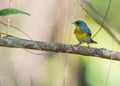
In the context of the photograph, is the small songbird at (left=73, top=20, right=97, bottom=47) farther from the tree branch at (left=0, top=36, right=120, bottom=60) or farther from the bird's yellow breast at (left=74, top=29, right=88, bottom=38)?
the tree branch at (left=0, top=36, right=120, bottom=60)

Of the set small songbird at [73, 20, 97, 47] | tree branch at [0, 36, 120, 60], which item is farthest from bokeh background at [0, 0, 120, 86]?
tree branch at [0, 36, 120, 60]

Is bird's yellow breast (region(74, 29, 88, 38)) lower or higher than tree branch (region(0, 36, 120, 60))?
higher

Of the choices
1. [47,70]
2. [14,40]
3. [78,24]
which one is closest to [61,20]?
[47,70]

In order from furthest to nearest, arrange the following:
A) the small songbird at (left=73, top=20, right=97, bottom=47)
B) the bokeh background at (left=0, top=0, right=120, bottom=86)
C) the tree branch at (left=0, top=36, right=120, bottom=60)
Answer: the bokeh background at (left=0, top=0, right=120, bottom=86)
the small songbird at (left=73, top=20, right=97, bottom=47)
the tree branch at (left=0, top=36, right=120, bottom=60)

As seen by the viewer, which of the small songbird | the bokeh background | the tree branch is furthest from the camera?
the bokeh background

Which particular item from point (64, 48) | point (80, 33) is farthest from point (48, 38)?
point (64, 48)

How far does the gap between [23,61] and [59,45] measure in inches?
63.5

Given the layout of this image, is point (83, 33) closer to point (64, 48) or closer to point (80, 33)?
point (80, 33)

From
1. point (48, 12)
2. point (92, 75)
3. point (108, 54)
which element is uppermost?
point (48, 12)

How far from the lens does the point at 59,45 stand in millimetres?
1785

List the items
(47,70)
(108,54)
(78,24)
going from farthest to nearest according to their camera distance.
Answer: (47,70)
(78,24)
(108,54)

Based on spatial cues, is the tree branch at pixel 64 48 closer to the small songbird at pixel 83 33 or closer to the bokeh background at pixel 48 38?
the small songbird at pixel 83 33

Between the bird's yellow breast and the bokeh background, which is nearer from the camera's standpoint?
the bird's yellow breast

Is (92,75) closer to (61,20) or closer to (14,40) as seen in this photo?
(61,20)
